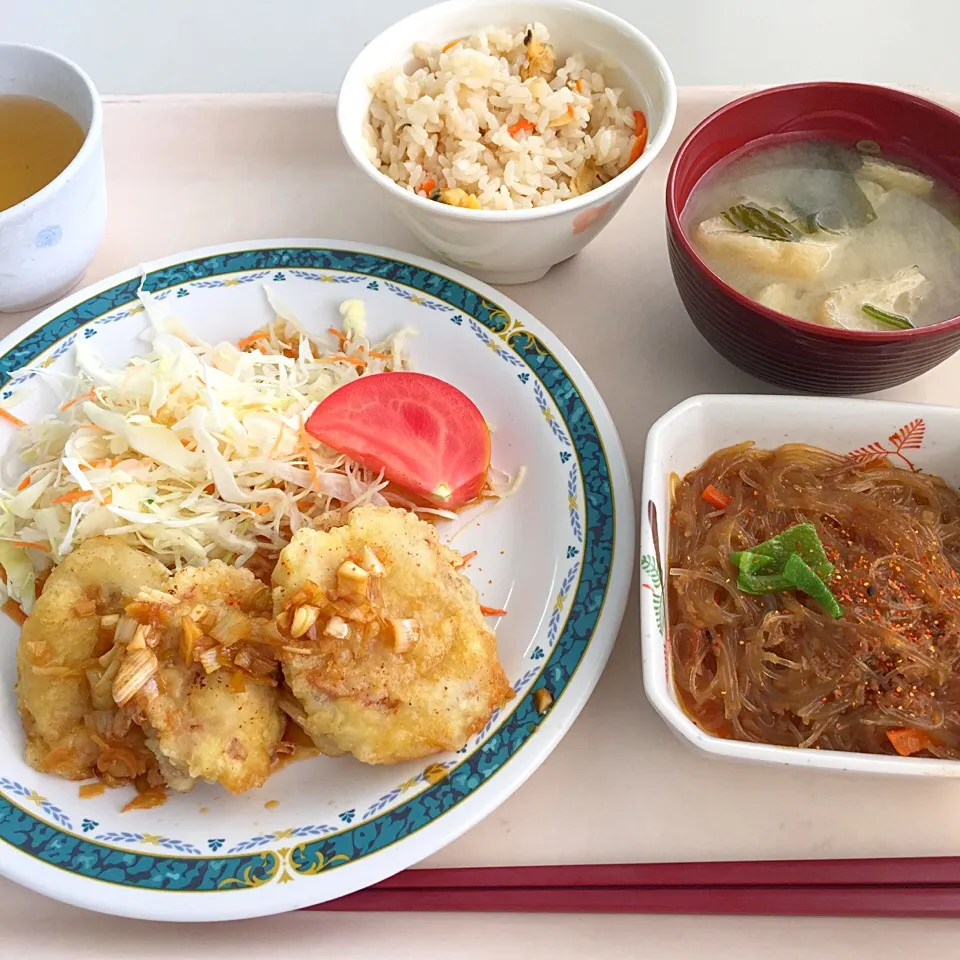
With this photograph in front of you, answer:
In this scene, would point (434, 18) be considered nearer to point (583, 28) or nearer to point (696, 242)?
point (583, 28)

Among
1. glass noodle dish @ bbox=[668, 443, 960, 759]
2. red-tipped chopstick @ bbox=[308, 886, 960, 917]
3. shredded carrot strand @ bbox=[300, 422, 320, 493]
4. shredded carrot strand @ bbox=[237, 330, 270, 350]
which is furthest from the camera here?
shredded carrot strand @ bbox=[237, 330, 270, 350]

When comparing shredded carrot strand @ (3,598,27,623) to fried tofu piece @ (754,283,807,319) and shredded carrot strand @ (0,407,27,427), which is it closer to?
shredded carrot strand @ (0,407,27,427)

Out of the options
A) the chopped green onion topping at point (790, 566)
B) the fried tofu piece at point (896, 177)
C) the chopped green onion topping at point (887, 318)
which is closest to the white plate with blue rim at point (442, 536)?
the chopped green onion topping at point (790, 566)

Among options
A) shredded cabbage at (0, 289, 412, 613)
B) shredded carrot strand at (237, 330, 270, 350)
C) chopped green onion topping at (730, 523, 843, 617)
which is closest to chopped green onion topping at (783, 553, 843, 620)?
chopped green onion topping at (730, 523, 843, 617)

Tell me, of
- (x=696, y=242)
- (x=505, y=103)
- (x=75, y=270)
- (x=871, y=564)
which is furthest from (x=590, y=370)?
(x=75, y=270)

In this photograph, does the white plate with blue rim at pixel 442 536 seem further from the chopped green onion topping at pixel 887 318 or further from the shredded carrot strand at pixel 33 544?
the chopped green onion topping at pixel 887 318

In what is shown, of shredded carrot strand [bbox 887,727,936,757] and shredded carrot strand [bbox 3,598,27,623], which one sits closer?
shredded carrot strand [bbox 887,727,936,757]
